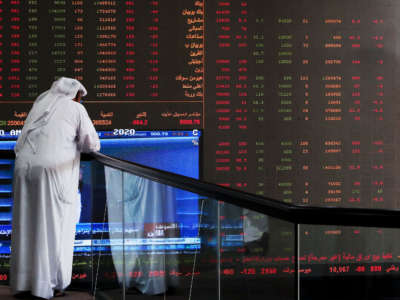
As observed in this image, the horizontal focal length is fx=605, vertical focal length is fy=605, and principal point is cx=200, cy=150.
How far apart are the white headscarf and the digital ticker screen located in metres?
2.33

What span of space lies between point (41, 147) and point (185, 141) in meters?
2.73

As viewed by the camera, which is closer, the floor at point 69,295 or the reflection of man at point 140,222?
the reflection of man at point 140,222

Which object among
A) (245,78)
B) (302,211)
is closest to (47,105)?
(302,211)

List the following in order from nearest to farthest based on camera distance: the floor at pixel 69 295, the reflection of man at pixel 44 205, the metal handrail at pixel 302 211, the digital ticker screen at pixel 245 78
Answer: the metal handrail at pixel 302 211 → the reflection of man at pixel 44 205 → the floor at pixel 69 295 → the digital ticker screen at pixel 245 78

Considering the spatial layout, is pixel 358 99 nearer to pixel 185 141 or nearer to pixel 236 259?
pixel 185 141

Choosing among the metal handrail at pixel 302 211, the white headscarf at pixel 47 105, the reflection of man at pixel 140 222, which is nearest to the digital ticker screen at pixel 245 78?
the white headscarf at pixel 47 105

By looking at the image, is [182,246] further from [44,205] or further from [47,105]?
[47,105]

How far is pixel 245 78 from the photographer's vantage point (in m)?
6.32

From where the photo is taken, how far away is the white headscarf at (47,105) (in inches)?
143

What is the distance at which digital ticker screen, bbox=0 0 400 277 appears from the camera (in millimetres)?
6152

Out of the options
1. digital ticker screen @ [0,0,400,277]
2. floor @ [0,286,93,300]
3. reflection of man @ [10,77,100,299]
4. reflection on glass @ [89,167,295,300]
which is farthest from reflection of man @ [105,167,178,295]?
digital ticker screen @ [0,0,400,277]

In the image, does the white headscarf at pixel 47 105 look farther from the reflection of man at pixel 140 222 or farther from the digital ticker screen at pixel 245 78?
the digital ticker screen at pixel 245 78

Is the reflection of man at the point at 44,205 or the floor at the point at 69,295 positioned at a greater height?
the reflection of man at the point at 44,205

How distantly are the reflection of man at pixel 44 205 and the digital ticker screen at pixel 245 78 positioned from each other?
Result: 251cm
